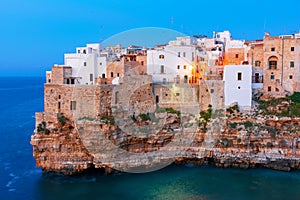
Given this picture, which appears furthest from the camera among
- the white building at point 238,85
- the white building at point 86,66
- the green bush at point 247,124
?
the white building at point 86,66

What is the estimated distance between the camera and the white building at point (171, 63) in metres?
27.7

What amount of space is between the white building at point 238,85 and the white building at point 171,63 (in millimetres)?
4357

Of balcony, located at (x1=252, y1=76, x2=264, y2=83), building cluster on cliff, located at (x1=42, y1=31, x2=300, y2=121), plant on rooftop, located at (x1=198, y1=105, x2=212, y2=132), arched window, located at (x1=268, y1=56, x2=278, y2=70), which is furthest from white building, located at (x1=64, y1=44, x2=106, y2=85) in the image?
arched window, located at (x1=268, y1=56, x2=278, y2=70)

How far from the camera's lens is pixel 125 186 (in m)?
20.8

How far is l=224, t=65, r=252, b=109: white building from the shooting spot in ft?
82.6

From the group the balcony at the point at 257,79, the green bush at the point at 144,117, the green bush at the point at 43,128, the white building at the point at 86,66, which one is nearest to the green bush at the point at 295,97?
the balcony at the point at 257,79

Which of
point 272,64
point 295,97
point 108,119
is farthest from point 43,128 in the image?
point 295,97

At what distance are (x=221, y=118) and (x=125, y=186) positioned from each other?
29.1ft

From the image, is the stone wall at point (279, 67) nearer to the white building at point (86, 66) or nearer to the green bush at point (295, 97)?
the green bush at point (295, 97)

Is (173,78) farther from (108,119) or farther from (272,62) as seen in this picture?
(272,62)

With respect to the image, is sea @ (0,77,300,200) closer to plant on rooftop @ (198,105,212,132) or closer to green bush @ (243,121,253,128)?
plant on rooftop @ (198,105,212,132)

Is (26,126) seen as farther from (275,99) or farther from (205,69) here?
(275,99)

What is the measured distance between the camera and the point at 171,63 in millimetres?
28281

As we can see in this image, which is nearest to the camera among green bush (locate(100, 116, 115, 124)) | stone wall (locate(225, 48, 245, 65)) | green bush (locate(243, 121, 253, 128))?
green bush (locate(100, 116, 115, 124))
